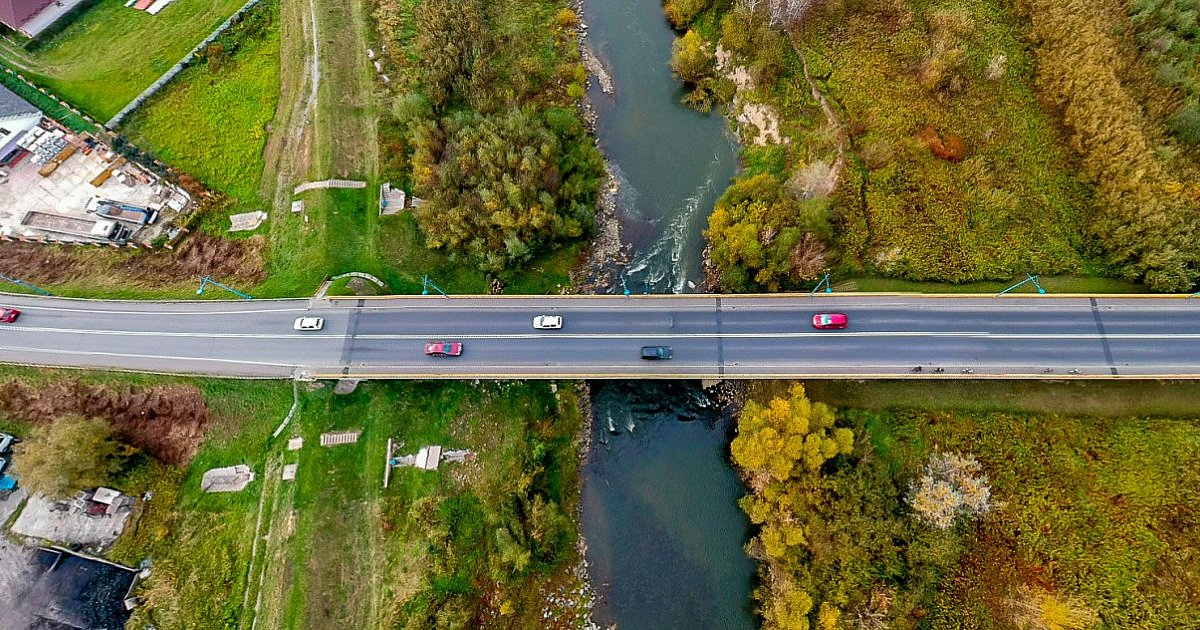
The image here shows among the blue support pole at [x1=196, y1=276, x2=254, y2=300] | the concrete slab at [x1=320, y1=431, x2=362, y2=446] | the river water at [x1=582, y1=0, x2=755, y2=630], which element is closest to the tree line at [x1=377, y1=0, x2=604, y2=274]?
the river water at [x1=582, y1=0, x2=755, y2=630]

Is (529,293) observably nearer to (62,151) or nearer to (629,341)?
(629,341)

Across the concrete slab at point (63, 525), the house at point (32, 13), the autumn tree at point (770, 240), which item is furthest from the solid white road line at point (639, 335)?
the house at point (32, 13)

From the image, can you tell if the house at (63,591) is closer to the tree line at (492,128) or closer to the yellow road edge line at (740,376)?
the yellow road edge line at (740,376)

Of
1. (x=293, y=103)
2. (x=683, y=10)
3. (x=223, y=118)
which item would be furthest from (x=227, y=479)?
(x=683, y=10)

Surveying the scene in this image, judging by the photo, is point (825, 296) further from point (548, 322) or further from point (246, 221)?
point (246, 221)

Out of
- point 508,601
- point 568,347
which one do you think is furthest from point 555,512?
point 568,347

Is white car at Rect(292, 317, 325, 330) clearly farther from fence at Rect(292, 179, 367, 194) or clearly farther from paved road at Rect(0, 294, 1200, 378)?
fence at Rect(292, 179, 367, 194)

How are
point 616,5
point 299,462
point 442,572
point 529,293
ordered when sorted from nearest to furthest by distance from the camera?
1. point 442,572
2. point 299,462
3. point 529,293
4. point 616,5
